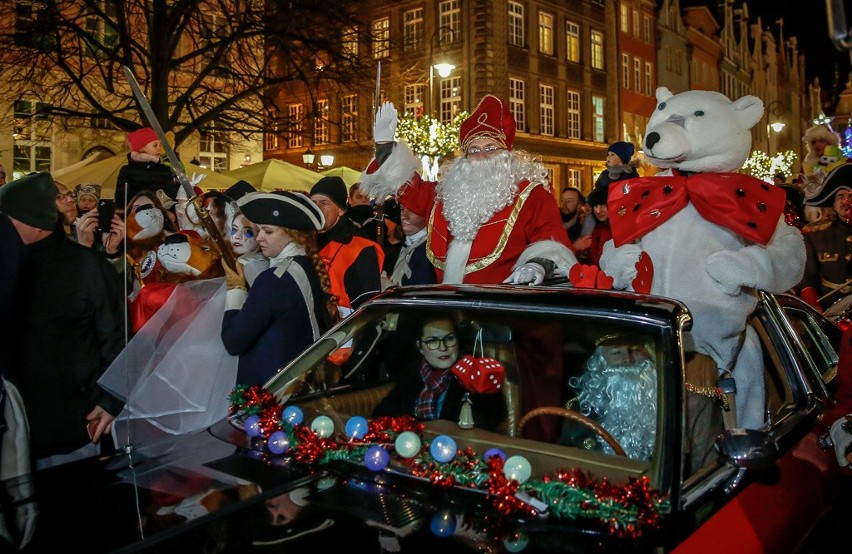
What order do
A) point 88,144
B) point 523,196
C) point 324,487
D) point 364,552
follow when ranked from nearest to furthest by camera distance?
point 364,552, point 324,487, point 523,196, point 88,144

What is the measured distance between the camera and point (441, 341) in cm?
337

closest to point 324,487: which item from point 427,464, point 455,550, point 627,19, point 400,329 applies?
point 427,464

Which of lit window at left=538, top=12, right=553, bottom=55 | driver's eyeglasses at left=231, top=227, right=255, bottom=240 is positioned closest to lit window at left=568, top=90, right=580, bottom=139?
lit window at left=538, top=12, right=553, bottom=55

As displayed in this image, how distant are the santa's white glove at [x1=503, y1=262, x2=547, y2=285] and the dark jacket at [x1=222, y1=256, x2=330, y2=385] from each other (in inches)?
42.4

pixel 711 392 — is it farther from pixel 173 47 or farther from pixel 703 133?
pixel 173 47

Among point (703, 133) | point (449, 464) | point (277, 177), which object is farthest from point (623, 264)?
point (277, 177)

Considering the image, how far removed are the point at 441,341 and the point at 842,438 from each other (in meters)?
1.64

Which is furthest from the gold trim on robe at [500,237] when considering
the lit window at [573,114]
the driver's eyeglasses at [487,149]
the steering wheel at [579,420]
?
the lit window at [573,114]

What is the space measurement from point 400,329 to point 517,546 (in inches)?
65.2

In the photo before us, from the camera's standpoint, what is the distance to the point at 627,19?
42344 mm

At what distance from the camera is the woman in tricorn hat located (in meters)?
3.83

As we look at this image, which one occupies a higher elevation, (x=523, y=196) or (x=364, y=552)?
(x=523, y=196)

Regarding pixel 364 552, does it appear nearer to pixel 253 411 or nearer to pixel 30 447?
pixel 253 411

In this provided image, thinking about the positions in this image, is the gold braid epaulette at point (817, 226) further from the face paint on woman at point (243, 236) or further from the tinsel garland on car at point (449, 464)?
the tinsel garland on car at point (449, 464)
